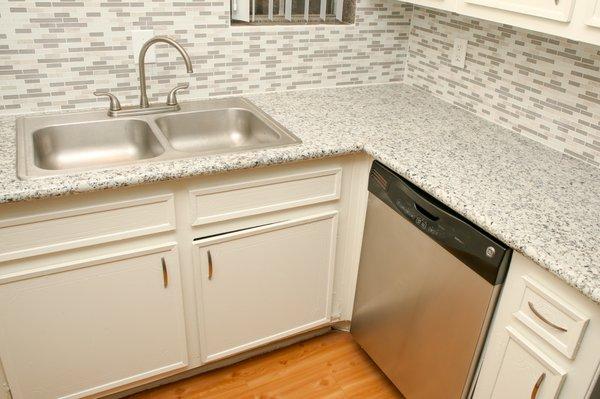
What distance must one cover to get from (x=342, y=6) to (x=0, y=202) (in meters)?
1.53

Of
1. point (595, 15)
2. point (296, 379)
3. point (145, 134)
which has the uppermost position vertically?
point (595, 15)

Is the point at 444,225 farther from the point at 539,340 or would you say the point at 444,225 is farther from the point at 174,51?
the point at 174,51

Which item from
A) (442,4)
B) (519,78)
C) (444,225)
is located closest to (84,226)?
(444,225)

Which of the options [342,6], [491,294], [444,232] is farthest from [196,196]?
[342,6]

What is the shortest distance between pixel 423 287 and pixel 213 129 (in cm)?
97

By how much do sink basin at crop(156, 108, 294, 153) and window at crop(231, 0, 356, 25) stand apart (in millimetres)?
374

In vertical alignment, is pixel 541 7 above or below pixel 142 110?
above

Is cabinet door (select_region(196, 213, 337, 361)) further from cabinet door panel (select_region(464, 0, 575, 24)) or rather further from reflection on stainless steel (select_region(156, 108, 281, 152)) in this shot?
cabinet door panel (select_region(464, 0, 575, 24))

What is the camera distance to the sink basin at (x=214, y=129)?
1785 millimetres

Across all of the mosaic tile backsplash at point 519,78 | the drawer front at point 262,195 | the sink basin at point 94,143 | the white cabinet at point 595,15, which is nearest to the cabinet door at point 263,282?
the drawer front at point 262,195

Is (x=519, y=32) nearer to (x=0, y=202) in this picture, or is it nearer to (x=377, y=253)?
(x=377, y=253)

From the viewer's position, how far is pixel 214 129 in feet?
6.17

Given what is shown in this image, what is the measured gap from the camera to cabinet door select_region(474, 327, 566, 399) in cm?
112

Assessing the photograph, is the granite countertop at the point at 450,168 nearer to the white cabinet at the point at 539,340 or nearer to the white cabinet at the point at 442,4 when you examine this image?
the white cabinet at the point at 539,340
